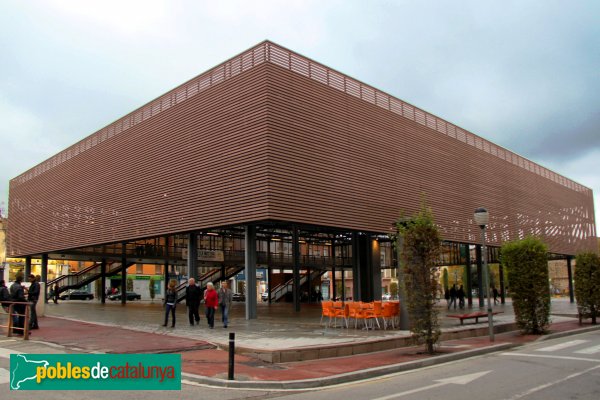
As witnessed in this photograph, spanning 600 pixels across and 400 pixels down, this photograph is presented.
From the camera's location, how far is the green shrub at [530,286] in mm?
18672

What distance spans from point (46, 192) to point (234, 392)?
3720 cm

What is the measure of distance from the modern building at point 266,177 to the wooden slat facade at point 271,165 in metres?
0.09

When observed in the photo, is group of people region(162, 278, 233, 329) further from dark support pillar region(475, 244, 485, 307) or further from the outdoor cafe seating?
dark support pillar region(475, 244, 485, 307)

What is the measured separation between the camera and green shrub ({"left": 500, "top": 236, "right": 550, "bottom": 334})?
735 inches

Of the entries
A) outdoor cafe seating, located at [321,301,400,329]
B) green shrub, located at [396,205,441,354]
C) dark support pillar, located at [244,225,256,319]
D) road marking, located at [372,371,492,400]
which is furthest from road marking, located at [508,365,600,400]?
dark support pillar, located at [244,225,256,319]

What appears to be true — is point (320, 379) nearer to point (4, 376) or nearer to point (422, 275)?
point (422, 275)

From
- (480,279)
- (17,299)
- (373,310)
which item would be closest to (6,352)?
(17,299)

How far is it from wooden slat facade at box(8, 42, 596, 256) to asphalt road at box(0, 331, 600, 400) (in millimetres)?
12295

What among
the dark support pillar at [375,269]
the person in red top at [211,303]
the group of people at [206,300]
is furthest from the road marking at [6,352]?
the dark support pillar at [375,269]

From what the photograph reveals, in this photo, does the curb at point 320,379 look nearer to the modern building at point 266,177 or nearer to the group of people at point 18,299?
the modern building at point 266,177

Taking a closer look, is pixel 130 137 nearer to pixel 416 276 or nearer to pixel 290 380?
pixel 416 276

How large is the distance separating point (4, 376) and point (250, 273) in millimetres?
15325

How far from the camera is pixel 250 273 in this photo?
82.0 feet

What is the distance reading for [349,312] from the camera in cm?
1903
